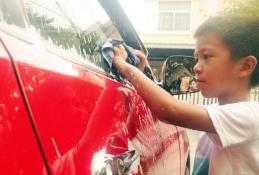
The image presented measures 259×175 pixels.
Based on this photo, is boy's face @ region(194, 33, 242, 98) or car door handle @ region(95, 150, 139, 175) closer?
car door handle @ region(95, 150, 139, 175)

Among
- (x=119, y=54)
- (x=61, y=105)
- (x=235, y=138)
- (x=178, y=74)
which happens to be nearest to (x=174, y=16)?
(x=178, y=74)

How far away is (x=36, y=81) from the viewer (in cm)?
83

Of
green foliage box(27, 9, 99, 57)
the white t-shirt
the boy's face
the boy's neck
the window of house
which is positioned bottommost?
the white t-shirt

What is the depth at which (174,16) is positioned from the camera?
62.7ft

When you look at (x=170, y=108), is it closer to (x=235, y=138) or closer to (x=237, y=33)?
(x=235, y=138)

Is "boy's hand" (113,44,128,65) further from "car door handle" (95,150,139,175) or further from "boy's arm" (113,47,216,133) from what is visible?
"car door handle" (95,150,139,175)

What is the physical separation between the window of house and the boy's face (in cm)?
1753

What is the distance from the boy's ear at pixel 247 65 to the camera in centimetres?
161

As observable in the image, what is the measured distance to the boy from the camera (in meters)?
1.43

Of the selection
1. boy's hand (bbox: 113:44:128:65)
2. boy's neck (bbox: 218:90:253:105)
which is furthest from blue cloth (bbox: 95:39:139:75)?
boy's neck (bbox: 218:90:253:105)

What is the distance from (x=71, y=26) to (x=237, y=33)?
25.7 inches

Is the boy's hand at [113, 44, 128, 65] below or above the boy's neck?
above

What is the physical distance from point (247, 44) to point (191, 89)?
92 cm

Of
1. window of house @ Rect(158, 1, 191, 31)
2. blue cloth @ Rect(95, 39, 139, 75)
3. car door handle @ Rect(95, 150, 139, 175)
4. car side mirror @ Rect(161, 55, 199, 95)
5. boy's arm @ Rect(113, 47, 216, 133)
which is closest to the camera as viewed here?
car door handle @ Rect(95, 150, 139, 175)
